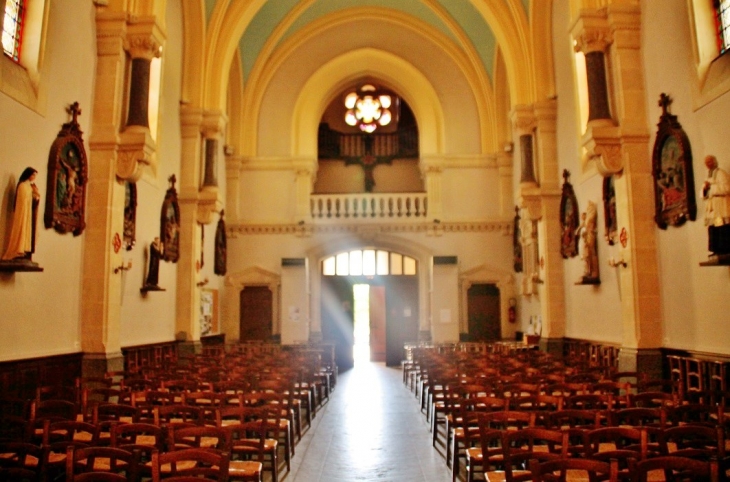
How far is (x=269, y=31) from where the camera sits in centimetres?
1973

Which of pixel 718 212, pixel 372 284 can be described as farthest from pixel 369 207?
pixel 718 212

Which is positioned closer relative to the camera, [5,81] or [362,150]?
[5,81]

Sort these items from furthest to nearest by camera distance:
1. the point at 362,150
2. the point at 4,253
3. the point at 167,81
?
the point at 362,150 < the point at 167,81 < the point at 4,253

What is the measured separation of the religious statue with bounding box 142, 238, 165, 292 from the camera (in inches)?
511

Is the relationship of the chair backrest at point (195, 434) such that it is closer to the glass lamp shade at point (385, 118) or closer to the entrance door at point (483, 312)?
the entrance door at point (483, 312)

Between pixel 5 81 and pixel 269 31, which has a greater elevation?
pixel 269 31

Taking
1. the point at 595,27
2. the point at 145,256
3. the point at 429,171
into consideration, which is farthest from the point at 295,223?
the point at 595,27

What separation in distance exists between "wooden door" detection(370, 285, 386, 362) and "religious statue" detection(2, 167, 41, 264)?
15.9 m

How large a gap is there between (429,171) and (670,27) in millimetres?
11226

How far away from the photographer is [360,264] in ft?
69.1

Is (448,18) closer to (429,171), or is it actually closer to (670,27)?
(429,171)

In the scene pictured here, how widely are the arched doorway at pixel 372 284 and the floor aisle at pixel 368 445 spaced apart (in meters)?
7.22

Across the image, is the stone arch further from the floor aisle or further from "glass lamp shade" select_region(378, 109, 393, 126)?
the floor aisle

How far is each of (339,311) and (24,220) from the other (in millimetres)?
13592
